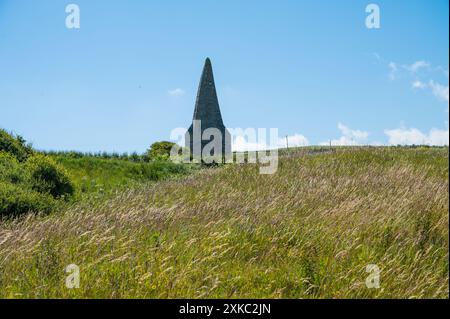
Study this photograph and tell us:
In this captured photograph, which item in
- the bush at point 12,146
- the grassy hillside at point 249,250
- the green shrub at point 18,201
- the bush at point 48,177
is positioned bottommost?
the grassy hillside at point 249,250

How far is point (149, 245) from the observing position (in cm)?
592

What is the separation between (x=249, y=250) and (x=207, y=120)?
24.1m

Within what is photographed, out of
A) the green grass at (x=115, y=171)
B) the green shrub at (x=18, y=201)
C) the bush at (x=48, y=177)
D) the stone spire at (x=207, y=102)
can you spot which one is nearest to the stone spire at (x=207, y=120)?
the stone spire at (x=207, y=102)

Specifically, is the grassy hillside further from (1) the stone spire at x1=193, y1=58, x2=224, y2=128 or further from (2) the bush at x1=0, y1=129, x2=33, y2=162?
(1) the stone spire at x1=193, y1=58, x2=224, y2=128

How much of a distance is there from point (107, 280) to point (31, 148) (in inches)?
456

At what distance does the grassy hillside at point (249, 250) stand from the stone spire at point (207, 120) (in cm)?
1972

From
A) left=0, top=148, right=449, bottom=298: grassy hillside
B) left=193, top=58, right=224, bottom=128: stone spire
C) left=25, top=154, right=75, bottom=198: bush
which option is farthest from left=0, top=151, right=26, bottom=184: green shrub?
left=193, top=58, right=224, bottom=128: stone spire

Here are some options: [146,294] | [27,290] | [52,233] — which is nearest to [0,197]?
[52,233]

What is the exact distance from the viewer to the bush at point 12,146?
1371 centimetres

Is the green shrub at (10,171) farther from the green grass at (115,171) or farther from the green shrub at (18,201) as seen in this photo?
the green grass at (115,171)

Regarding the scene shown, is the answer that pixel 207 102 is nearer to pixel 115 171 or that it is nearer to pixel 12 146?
pixel 115 171

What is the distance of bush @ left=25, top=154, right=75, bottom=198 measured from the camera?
12039mm

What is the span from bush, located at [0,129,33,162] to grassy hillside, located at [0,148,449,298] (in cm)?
579
